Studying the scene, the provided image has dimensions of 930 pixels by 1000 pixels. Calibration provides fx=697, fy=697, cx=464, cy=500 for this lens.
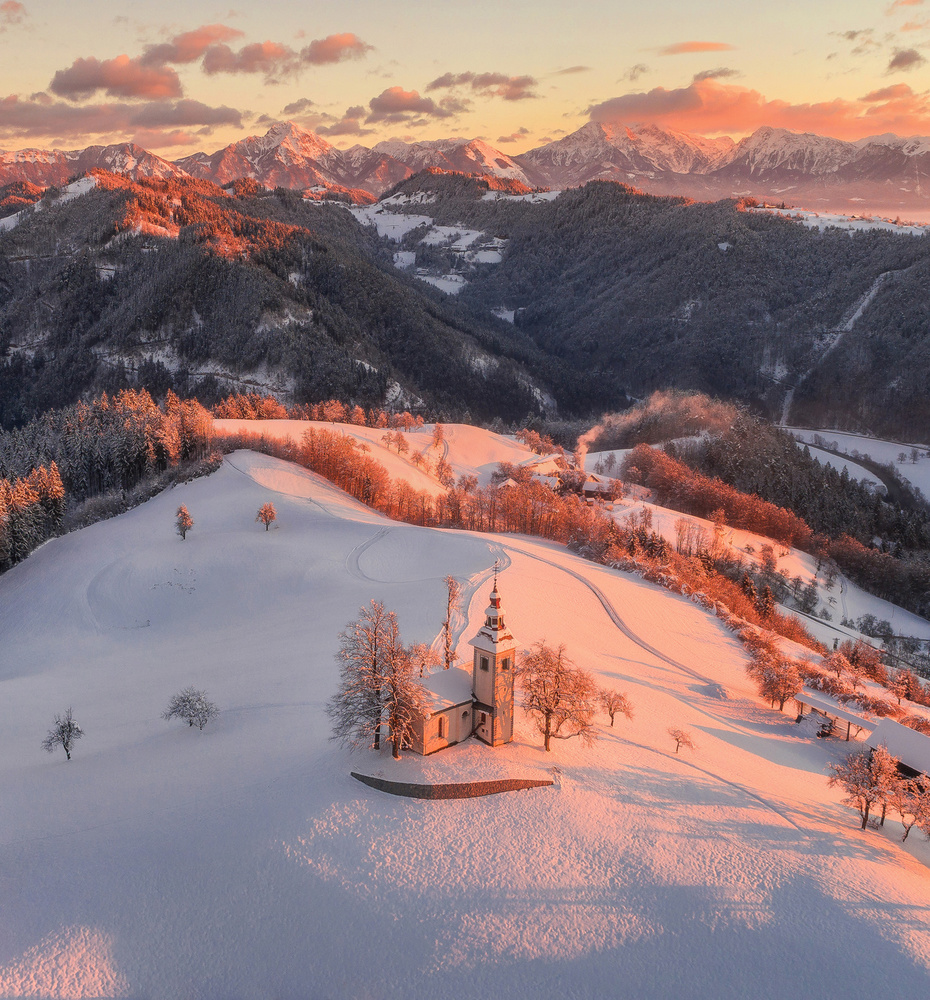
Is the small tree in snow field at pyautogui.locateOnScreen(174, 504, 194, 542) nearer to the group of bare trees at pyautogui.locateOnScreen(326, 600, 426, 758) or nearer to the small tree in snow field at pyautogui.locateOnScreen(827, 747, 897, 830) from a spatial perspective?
the group of bare trees at pyautogui.locateOnScreen(326, 600, 426, 758)

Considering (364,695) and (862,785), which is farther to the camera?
(862,785)

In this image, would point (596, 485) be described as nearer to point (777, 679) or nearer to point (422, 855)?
point (777, 679)

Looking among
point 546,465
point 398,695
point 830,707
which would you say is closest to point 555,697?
point 398,695

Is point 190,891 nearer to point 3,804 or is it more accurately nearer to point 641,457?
point 3,804

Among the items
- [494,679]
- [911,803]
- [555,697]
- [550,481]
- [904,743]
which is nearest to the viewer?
[494,679]

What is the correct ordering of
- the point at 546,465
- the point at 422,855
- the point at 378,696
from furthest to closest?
the point at 546,465
the point at 378,696
the point at 422,855

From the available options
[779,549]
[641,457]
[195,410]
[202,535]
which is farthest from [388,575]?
[641,457]

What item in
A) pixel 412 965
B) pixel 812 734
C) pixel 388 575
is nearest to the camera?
pixel 412 965

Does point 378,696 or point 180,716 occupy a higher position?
point 378,696

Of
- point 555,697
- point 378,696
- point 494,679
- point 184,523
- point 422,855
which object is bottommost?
point 184,523
